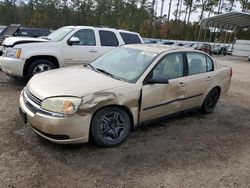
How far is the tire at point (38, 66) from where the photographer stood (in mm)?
7154

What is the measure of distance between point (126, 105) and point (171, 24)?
53644 millimetres

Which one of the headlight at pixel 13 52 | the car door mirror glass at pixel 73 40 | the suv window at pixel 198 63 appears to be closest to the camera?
the suv window at pixel 198 63

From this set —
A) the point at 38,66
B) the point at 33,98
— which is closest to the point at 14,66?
the point at 38,66

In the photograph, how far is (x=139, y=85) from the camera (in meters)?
4.26

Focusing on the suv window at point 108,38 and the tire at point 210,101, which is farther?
the suv window at point 108,38

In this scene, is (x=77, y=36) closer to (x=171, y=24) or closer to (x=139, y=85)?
(x=139, y=85)

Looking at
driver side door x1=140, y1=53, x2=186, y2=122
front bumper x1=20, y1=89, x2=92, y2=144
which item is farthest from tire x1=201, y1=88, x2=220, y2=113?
front bumper x1=20, y1=89, x2=92, y2=144

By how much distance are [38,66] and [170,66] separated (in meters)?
3.89

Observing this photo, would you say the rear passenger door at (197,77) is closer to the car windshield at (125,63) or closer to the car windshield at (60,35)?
the car windshield at (125,63)

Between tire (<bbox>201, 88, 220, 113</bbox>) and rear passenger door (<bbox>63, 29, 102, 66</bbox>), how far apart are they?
3.61 m

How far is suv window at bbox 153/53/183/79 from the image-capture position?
15.3 ft

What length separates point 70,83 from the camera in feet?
13.2

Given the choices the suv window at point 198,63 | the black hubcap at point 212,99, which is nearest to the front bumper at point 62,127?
the suv window at point 198,63

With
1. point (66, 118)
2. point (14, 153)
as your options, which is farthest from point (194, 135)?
point (14, 153)
